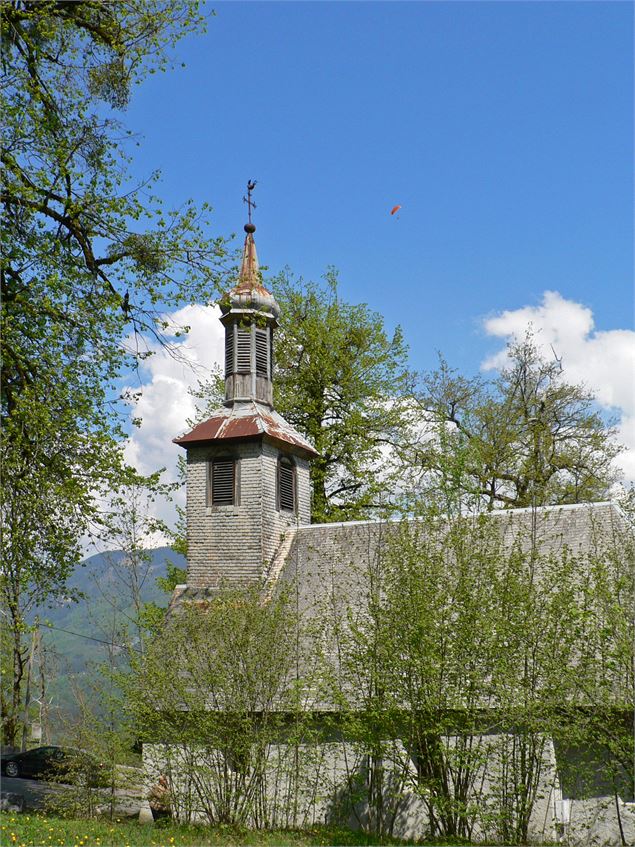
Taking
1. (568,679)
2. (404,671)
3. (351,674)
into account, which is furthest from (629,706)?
(351,674)

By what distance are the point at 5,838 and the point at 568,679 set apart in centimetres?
769

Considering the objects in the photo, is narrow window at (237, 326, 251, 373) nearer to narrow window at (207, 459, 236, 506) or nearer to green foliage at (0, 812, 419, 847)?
narrow window at (207, 459, 236, 506)

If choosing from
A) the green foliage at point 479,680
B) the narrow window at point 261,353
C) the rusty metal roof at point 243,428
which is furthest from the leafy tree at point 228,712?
the narrow window at point 261,353

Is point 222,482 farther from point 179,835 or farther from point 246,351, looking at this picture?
point 179,835

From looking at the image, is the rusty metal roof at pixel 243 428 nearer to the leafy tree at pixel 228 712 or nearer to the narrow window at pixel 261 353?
the narrow window at pixel 261 353

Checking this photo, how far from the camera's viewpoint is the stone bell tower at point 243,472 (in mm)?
19391

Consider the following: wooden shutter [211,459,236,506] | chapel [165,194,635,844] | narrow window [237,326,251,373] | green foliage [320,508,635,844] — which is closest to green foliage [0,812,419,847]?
green foliage [320,508,635,844]

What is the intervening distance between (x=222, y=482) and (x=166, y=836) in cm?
909

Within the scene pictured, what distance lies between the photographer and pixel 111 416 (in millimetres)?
12961

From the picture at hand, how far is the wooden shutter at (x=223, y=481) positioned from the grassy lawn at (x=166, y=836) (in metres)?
7.90

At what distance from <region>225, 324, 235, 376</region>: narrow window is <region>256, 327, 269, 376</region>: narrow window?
0.65m

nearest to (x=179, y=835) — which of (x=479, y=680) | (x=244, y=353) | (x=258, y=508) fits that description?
(x=479, y=680)

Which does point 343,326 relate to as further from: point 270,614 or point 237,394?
point 270,614

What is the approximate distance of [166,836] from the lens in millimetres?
12359
